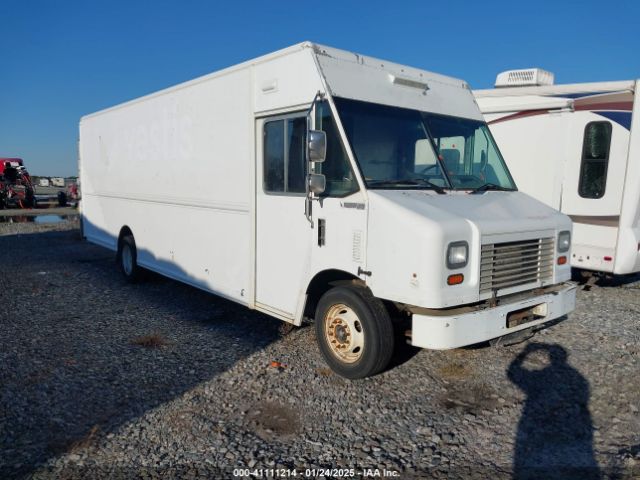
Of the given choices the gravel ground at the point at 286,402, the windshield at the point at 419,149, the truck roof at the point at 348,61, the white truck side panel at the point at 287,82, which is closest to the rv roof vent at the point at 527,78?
the truck roof at the point at 348,61

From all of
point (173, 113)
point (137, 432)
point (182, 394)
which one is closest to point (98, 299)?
point (173, 113)

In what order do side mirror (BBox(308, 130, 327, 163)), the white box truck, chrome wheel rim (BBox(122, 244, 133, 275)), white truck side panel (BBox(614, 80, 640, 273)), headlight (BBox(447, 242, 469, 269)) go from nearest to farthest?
headlight (BBox(447, 242, 469, 269))
the white box truck
side mirror (BBox(308, 130, 327, 163))
white truck side panel (BBox(614, 80, 640, 273))
chrome wheel rim (BBox(122, 244, 133, 275))

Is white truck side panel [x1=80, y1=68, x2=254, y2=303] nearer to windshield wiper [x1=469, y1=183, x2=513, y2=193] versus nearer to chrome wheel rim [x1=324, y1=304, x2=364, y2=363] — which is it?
chrome wheel rim [x1=324, y1=304, x2=364, y2=363]

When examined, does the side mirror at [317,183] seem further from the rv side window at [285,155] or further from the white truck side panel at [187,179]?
the white truck side panel at [187,179]

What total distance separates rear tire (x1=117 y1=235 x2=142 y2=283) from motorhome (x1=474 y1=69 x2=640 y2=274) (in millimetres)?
6696

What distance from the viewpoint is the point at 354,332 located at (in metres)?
4.68

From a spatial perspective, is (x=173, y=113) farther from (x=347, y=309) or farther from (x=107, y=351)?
(x=347, y=309)

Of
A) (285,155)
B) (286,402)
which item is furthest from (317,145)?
(286,402)

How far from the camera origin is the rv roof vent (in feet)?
28.7

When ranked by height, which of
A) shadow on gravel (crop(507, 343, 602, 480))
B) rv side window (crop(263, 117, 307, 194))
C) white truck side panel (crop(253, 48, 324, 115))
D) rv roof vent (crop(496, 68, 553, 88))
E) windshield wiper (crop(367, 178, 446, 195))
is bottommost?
shadow on gravel (crop(507, 343, 602, 480))

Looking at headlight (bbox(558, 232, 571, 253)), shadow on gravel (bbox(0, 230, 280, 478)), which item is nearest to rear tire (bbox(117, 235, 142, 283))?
shadow on gravel (bbox(0, 230, 280, 478))

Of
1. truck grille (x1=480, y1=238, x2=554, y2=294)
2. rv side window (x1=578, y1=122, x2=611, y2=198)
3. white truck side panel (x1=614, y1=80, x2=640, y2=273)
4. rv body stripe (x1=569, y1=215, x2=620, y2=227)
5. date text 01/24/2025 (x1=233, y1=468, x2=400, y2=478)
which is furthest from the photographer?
rv side window (x1=578, y1=122, x2=611, y2=198)

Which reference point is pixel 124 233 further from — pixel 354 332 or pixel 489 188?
pixel 489 188

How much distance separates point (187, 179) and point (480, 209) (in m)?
4.01
